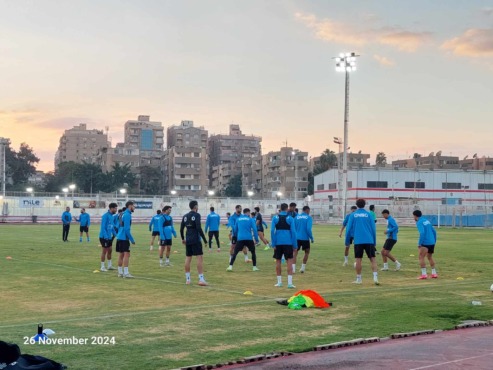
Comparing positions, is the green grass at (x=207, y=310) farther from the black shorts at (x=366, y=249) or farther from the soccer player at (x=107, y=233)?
the black shorts at (x=366, y=249)

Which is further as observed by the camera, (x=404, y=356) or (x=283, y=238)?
(x=283, y=238)

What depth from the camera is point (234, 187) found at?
15162 centimetres

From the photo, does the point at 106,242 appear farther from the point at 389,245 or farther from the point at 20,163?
the point at 20,163

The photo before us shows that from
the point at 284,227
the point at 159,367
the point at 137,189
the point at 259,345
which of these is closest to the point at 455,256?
the point at 284,227

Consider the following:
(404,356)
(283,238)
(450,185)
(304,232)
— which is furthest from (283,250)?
(450,185)

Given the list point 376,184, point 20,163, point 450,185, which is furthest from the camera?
point 20,163

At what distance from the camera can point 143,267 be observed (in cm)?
2195

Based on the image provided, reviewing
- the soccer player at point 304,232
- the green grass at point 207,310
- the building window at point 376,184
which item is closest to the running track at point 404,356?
the green grass at point 207,310

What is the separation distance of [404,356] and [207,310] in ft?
15.5

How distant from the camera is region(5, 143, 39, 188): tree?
129000mm

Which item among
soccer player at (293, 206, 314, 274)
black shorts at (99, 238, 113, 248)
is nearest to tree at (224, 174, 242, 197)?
soccer player at (293, 206, 314, 274)

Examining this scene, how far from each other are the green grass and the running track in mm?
471

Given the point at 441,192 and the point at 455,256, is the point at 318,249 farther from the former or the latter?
the point at 441,192

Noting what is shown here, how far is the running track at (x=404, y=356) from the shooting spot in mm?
8250
